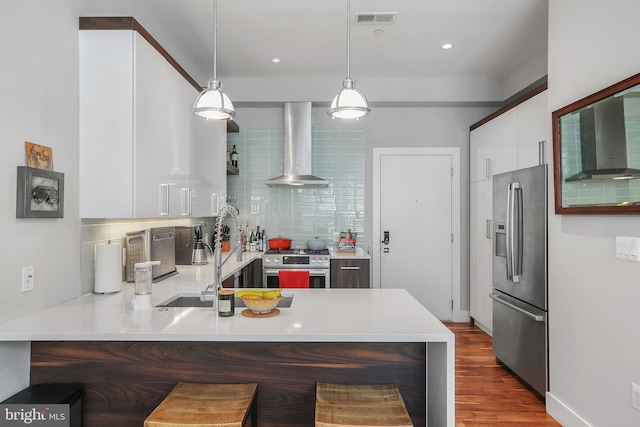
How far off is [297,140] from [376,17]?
1791 mm

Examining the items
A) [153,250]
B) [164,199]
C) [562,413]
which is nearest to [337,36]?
[164,199]

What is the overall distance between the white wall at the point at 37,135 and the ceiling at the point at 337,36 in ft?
1.24

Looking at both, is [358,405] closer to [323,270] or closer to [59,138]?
[59,138]

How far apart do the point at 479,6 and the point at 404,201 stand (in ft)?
7.63

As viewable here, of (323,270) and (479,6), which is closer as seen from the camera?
(479,6)

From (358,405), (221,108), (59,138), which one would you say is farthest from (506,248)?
(59,138)

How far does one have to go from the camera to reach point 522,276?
3.07 m

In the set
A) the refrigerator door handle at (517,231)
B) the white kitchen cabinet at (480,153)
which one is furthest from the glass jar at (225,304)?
the white kitchen cabinet at (480,153)

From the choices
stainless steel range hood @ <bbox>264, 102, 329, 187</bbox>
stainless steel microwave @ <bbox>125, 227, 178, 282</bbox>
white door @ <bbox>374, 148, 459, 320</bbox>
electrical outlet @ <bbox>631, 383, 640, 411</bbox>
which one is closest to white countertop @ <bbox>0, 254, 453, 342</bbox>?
stainless steel microwave @ <bbox>125, 227, 178, 282</bbox>

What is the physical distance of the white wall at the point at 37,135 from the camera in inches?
65.6

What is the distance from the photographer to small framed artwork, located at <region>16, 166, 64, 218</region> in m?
1.73

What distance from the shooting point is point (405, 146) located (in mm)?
4816

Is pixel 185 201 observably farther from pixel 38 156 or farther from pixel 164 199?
pixel 38 156

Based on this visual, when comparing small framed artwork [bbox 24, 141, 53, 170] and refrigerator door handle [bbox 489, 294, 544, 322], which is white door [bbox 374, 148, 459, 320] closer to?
refrigerator door handle [bbox 489, 294, 544, 322]
